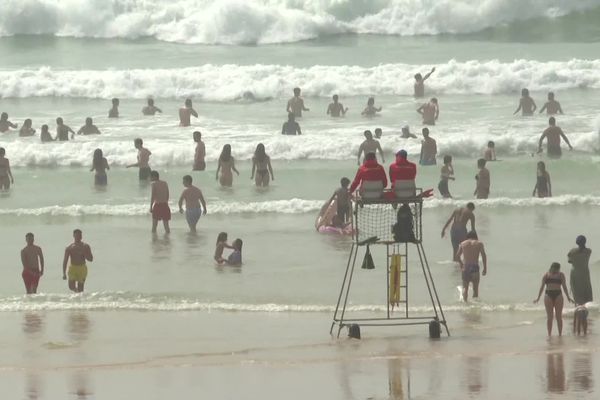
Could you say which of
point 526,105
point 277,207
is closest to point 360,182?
point 277,207

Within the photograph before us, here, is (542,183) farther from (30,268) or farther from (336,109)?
(336,109)

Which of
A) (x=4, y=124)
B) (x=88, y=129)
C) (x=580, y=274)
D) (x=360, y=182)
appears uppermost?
(x=360, y=182)

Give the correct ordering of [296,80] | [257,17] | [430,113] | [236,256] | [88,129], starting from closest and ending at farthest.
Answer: [236,256] < [88,129] < [430,113] < [296,80] < [257,17]

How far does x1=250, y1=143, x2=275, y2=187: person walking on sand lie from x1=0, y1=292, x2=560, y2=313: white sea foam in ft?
24.4

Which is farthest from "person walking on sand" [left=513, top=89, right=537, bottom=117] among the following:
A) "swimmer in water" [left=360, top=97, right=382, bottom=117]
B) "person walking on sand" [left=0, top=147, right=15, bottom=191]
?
"person walking on sand" [left=0, top=147, right=15, bottom=191]

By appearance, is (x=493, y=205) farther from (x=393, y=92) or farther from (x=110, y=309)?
(x=393, y=92)

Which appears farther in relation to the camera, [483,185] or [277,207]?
[483,185]

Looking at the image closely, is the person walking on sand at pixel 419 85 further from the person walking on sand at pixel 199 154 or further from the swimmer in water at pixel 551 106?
the person walking on sand at pixel 199 154

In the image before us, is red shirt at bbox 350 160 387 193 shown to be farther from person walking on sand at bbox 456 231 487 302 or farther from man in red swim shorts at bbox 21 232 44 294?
man in red swim shorts at bbox 21 232 44 294

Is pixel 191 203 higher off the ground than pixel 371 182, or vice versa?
pixel 371 182

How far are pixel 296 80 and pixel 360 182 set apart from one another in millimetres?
22930

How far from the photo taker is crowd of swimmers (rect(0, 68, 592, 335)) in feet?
50.8

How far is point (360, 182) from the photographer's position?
13.8 m

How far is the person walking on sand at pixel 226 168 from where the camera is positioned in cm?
2519
